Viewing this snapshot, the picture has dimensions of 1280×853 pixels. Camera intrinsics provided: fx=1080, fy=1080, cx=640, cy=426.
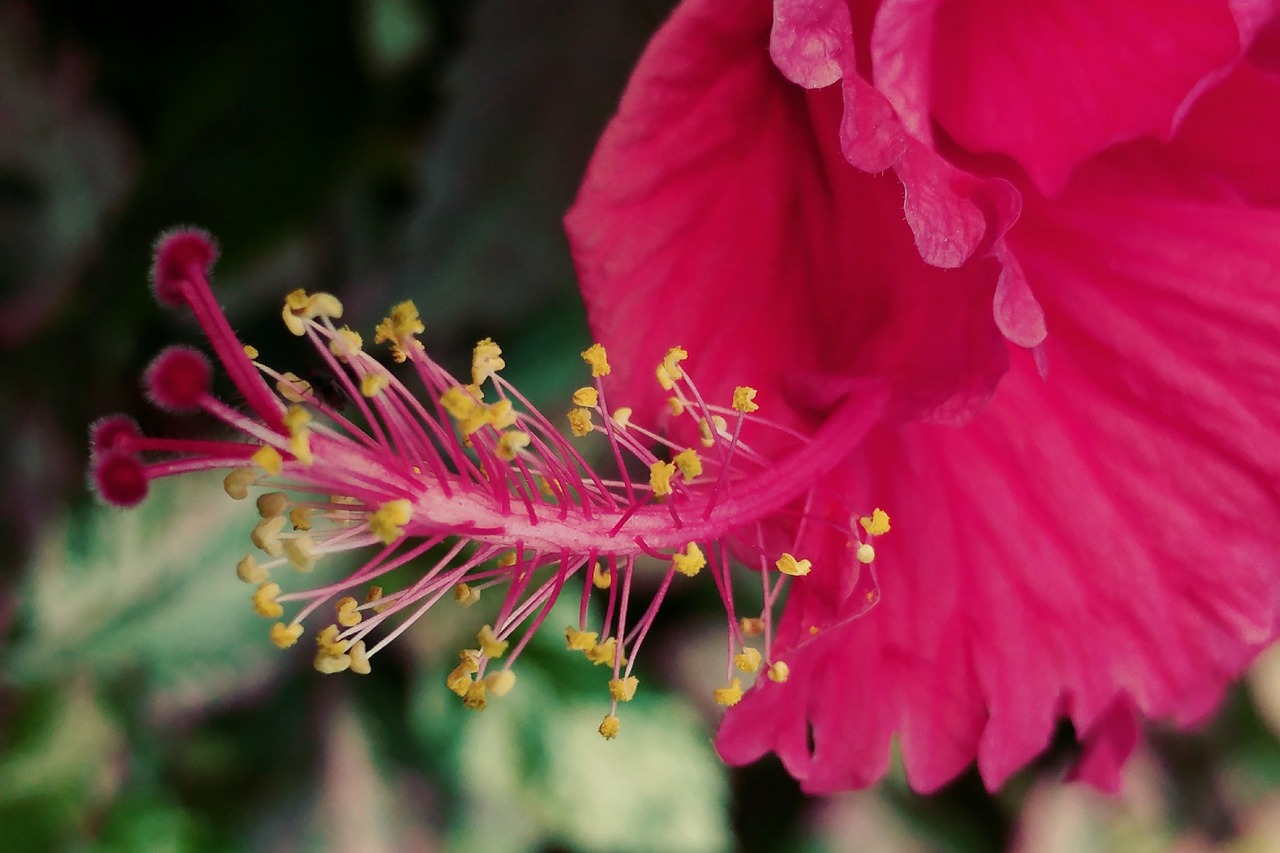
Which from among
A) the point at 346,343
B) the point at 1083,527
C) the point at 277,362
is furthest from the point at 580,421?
the point at 277,362

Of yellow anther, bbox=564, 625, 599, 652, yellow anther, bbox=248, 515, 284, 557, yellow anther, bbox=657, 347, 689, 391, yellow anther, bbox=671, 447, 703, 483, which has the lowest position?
yellow anther, bbox=564, 625, 599, 652

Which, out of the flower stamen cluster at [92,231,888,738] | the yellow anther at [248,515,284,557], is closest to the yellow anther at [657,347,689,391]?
the flower stamen cluster at [92,231,888,738]

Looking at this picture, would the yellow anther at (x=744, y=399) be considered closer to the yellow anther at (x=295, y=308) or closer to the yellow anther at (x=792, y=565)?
the yellow anther at (x=792, y=565)

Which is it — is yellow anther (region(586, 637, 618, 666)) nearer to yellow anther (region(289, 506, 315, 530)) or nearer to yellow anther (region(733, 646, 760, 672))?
yellow anther (region(733, 646, 760, 672))

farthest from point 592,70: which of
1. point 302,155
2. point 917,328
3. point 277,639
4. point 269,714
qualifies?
point 269,714

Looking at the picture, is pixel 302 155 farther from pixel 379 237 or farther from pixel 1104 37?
pixel 1104 37

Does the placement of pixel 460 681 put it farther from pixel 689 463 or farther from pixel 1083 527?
pixel 1083 527
